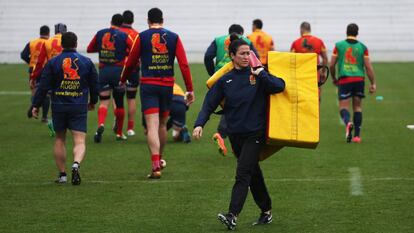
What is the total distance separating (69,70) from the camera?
40.8 ft

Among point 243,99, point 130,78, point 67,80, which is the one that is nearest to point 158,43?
point 67,80

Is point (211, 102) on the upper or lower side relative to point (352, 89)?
upper

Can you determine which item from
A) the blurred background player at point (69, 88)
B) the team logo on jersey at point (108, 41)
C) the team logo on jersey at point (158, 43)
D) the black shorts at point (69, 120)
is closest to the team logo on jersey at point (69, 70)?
the blurred background player at point (69, 88)

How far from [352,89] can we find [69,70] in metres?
6.12

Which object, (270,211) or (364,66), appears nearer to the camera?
(270,211)

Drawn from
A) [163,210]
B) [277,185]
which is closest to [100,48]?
[277,185]

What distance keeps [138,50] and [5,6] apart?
32.3m

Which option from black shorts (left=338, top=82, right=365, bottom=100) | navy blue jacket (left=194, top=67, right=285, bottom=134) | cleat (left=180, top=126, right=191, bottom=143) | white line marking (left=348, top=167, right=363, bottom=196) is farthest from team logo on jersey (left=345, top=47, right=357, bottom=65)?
navy blue jacket (left=194, top=67, right=285, bottom=134)

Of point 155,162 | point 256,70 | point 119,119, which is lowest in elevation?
point 119,119

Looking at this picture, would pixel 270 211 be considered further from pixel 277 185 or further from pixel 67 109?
pixel 67 109

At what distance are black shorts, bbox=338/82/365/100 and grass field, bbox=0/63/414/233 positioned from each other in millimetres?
774

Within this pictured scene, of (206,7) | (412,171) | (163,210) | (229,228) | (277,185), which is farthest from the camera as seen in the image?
(206,7)

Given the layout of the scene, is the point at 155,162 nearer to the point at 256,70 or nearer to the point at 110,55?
the point at 256,70

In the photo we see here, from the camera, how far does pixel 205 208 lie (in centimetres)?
1081
